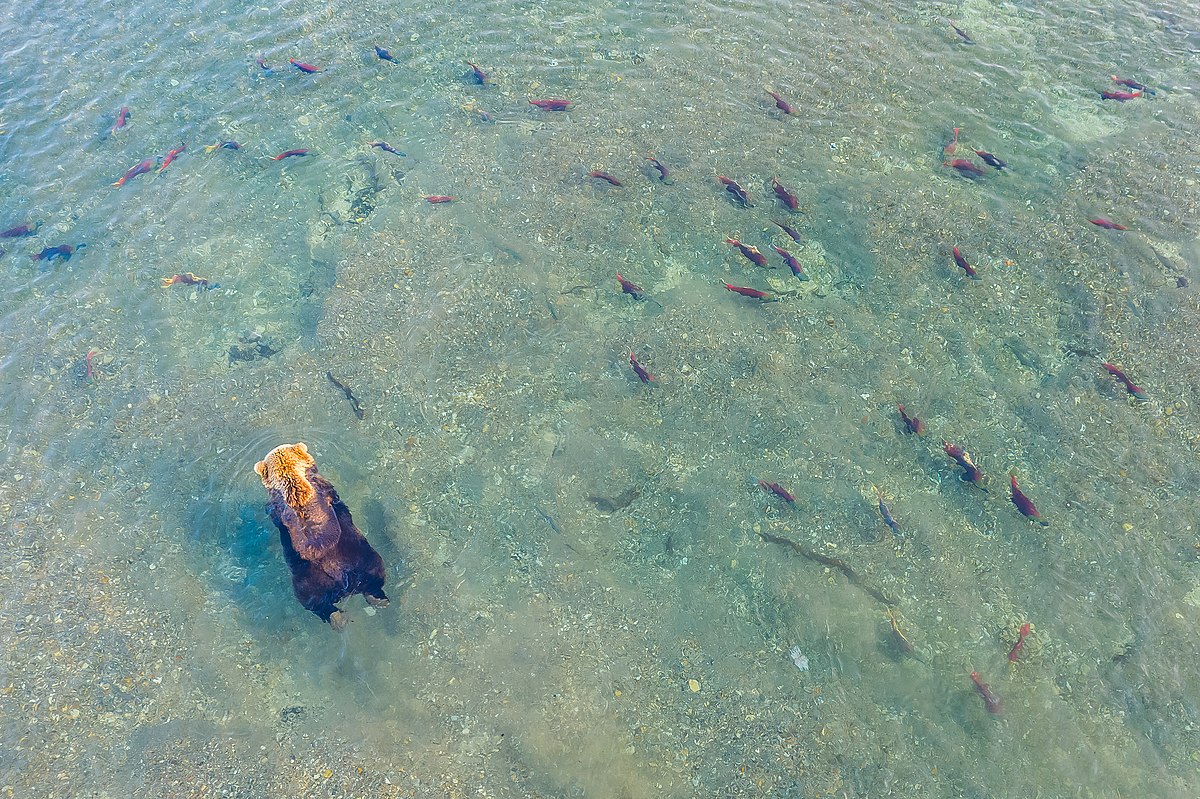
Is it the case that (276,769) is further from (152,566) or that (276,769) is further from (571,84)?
(571,84)

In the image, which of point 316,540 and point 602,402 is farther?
point 602,402

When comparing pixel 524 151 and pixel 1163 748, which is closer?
pixel 1163 748

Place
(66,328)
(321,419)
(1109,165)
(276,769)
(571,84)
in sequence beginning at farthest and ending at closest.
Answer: (571,84) < (1109,165) < (66,328) < (321,419) < (276,769)

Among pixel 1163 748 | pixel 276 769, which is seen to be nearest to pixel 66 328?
pixel 276 769
